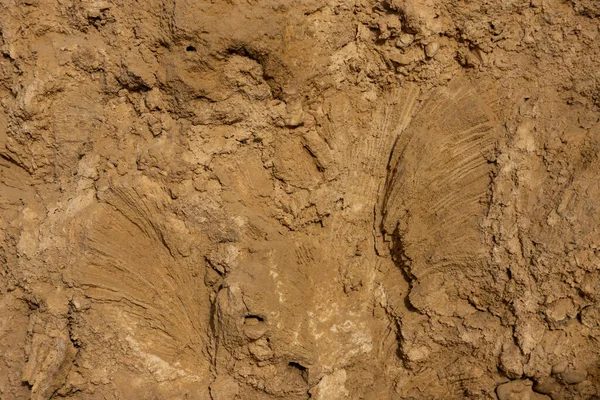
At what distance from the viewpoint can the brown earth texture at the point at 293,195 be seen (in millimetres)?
2215

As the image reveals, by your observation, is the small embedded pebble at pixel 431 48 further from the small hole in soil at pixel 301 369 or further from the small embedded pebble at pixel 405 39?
the small hole in soil at pixel 301 369

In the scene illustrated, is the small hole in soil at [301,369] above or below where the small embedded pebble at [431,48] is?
below

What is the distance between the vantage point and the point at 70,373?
246 cm

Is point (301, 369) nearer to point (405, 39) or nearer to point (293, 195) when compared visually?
point (293, 195)

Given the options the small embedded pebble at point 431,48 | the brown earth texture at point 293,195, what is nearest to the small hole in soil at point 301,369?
the brown earth texture at point 293,195

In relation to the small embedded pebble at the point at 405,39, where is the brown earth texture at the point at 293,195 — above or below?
below

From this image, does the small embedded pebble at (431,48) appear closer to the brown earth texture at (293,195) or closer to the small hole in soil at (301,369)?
the brown earth texture at (293,195)

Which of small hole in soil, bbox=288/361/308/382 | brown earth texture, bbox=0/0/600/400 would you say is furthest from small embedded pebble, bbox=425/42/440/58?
small hole in soil, bbox=288/361/308/382

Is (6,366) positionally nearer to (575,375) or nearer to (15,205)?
(15,205)

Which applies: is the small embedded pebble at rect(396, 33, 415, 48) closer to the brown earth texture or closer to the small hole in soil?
the brown earth texture

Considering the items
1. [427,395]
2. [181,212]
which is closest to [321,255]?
[181,212]

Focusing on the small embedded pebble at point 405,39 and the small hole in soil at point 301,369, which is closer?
the small embedded pebble at point 405,39

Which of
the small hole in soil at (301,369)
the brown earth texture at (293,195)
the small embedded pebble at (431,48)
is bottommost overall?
the small hole in soil at (301,369)

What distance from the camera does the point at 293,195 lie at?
2361mm
